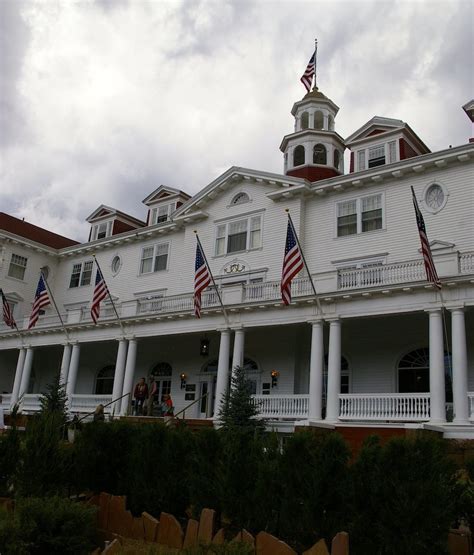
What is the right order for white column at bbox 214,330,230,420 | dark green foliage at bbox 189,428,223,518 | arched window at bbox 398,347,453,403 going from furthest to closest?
white column at bbox 214,330,230,420 < arched window at bbox 398,347,453,403 < dark green foliage at bbox 189,428,223,518

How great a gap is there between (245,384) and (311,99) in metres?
20.6

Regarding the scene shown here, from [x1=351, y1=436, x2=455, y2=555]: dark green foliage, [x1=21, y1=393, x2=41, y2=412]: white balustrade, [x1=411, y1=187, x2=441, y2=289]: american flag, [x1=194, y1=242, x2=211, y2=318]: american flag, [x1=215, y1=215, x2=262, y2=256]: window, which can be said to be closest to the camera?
[x1=351, y1=436, x2=455, y2=555]: dark green foliage

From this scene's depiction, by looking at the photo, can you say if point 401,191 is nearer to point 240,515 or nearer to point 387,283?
point 387,283

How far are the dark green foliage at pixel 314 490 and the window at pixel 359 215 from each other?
64.1 feet

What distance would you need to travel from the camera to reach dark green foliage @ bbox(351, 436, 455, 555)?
21.8 feet

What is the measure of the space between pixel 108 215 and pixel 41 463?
105 ft

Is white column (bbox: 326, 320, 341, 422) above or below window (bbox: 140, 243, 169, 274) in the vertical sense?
below

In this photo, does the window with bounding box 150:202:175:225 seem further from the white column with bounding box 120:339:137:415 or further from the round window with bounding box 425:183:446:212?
the round window with bounding box 425:183:446:212

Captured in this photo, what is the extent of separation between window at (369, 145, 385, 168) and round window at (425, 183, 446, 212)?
141 inches

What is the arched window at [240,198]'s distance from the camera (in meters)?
30.6

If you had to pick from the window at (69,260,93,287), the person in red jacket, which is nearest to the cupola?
the person in red jacket

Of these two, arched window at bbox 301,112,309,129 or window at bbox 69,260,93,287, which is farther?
window at bbox 69,260,93,287

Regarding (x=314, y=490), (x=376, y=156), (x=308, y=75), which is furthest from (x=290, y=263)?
(x=308, y=75)

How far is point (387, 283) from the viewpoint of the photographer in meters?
21.1
